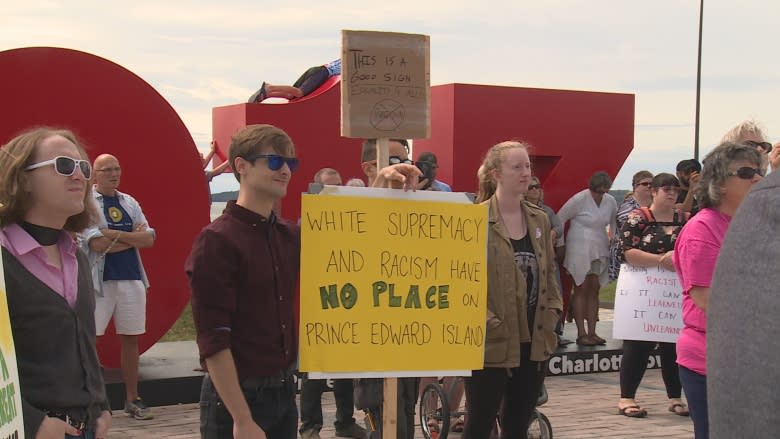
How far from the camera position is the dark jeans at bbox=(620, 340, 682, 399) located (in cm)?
768

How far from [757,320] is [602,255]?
9.88 metres

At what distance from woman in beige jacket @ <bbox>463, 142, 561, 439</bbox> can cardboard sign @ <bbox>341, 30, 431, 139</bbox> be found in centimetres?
111

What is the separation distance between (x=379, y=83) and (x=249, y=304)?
3.82 ft

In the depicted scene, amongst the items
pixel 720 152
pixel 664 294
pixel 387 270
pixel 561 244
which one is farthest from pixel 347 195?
pixel 561 244

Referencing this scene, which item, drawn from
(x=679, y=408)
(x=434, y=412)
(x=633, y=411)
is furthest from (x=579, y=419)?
(x=434, y=412)

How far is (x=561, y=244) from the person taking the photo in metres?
10.8

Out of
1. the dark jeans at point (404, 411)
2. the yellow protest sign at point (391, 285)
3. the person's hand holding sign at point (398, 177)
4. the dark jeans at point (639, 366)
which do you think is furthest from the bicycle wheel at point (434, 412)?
the person's hand holding sign at point (398, 177)

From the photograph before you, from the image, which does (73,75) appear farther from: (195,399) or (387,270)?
(387,270)

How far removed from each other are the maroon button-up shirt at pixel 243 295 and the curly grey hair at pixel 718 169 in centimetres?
211

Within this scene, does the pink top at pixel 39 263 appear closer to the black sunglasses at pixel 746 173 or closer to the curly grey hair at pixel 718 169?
the curly grey hair at pixel 718 169

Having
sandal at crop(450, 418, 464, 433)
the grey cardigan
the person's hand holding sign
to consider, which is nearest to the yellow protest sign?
the person's hand holding sign

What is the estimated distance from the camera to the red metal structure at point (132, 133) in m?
7.89

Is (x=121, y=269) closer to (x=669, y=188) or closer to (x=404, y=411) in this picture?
(x=404, y=411)

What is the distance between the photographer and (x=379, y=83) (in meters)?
3.96
